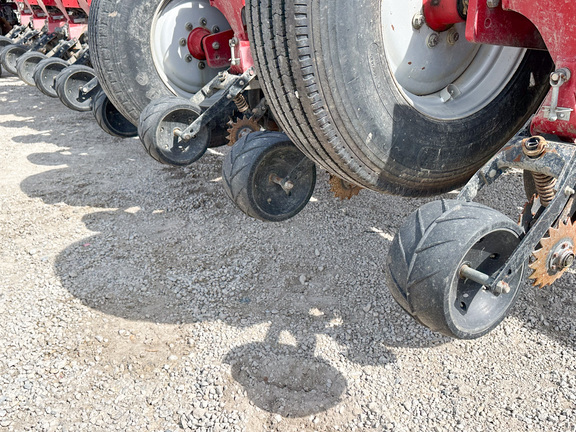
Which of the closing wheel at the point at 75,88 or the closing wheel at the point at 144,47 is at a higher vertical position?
the closing wheel at the point at 144,47

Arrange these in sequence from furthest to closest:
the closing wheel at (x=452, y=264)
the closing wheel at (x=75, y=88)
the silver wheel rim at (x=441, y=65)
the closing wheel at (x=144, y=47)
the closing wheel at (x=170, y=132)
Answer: the closing wheel at (x=75, y=88) < the closing wheel at (x=144, y=47) < the closing wheel at (x=170, y=132) < the silver wheel rim at (x=441, y=65) < the closing wheel at (x=452, y=264)

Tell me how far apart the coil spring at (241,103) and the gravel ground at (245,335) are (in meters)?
0.57

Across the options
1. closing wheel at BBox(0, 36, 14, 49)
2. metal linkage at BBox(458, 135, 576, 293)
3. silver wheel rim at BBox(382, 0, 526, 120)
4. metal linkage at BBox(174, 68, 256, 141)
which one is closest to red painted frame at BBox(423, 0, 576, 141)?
metal linkage at BBox(458, 135, 576, 293)

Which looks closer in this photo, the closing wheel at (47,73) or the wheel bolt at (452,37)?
the wheel bolt at (452,37)

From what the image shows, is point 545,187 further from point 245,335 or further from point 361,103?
point 245,335

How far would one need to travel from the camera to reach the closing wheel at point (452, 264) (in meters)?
1.20

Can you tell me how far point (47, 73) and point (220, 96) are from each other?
133 inches

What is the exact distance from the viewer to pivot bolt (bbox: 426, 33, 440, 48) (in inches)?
72.5

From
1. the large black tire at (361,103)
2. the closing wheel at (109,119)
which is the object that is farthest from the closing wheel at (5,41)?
the large black tire at (361,103)

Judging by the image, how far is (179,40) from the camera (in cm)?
352

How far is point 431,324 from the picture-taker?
125cm

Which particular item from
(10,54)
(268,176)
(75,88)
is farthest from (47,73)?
(268,176)

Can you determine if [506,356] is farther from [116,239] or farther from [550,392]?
[116,239]

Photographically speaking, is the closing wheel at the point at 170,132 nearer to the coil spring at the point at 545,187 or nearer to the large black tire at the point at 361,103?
the large black tire at the point at 361,103
